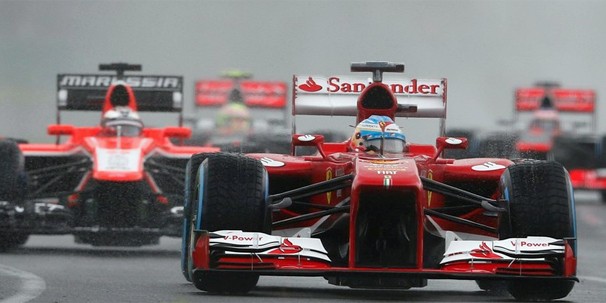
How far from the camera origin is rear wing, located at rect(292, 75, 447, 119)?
17.1m

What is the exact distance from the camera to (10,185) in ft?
70.0

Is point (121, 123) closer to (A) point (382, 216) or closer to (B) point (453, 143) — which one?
(B) point (453, 143)

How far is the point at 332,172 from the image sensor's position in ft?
49.2

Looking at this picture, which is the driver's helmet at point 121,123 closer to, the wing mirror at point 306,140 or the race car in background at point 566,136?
the wing mirror at point 306,140

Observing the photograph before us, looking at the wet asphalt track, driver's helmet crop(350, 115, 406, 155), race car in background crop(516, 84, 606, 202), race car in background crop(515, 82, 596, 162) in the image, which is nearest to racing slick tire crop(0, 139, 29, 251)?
the wet asphalt track

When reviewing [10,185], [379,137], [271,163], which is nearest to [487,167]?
[379,137]

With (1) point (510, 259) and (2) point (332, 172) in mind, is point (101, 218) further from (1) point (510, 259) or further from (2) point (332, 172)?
(1) point (510, 259)

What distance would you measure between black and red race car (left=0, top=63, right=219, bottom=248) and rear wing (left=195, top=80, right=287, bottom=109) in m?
25.5

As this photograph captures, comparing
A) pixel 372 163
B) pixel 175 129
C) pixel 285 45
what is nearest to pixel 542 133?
pixel 285 45

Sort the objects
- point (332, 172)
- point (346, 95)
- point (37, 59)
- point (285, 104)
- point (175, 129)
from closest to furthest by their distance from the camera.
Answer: point (332, 172), point (346, 95), point (175, 129), point (37, 59), point (285, 104)

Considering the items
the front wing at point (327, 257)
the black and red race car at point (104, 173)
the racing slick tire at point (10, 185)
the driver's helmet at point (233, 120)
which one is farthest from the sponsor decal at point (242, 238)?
the driver's helmet at point (233, 120)

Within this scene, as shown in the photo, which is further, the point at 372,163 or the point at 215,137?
the point at 215,137

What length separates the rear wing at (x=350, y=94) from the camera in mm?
17062

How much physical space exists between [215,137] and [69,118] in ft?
11.7
